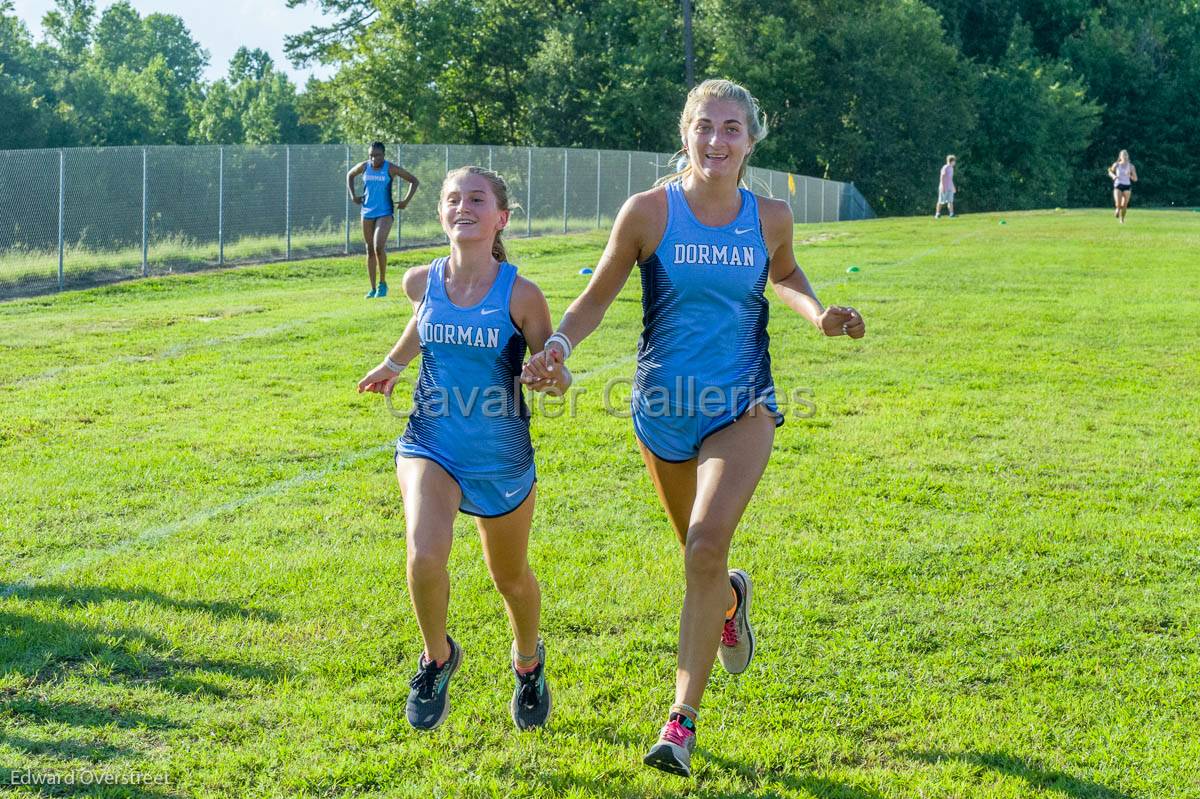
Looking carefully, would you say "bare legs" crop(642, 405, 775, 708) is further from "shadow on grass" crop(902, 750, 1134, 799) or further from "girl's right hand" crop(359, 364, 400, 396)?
"girl's right hand" crop(359, 364, 400, 396)

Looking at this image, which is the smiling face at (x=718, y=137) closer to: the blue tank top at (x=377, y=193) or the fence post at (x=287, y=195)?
the blue tank top at (x=377, y=193)

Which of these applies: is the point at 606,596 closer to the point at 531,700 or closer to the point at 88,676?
the point at 531,700

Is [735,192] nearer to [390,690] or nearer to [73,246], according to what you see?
[390,690]

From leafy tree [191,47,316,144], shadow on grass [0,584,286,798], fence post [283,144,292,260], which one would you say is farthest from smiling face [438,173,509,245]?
leafy tree [191,47,316,144]

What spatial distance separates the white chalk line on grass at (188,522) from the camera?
557 cm

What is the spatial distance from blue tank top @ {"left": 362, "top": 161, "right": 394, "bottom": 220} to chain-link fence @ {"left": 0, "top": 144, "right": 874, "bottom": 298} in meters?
3.28

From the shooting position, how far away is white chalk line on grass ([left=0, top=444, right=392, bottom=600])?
5566 mm

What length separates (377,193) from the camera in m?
16.9

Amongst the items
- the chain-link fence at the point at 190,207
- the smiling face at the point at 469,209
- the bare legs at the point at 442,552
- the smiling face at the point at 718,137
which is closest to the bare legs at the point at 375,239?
the chain-link fence at the point at 190,207

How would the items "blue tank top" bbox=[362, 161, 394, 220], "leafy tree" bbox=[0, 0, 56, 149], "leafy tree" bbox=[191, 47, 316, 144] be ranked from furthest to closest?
"leafy tree" bbox=[191, 47, 316, 144]
"leafy tree" bbox=[0, 0, 56, 149]
"blue tank top" bbox=[362, 161, 394, 220]

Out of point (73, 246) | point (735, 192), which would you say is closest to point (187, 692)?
point (735, 192)

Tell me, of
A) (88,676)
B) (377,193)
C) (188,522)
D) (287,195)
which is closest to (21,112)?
(287,195)

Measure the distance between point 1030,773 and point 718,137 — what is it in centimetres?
229

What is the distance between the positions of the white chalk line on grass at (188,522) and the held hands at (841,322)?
3.53 m
